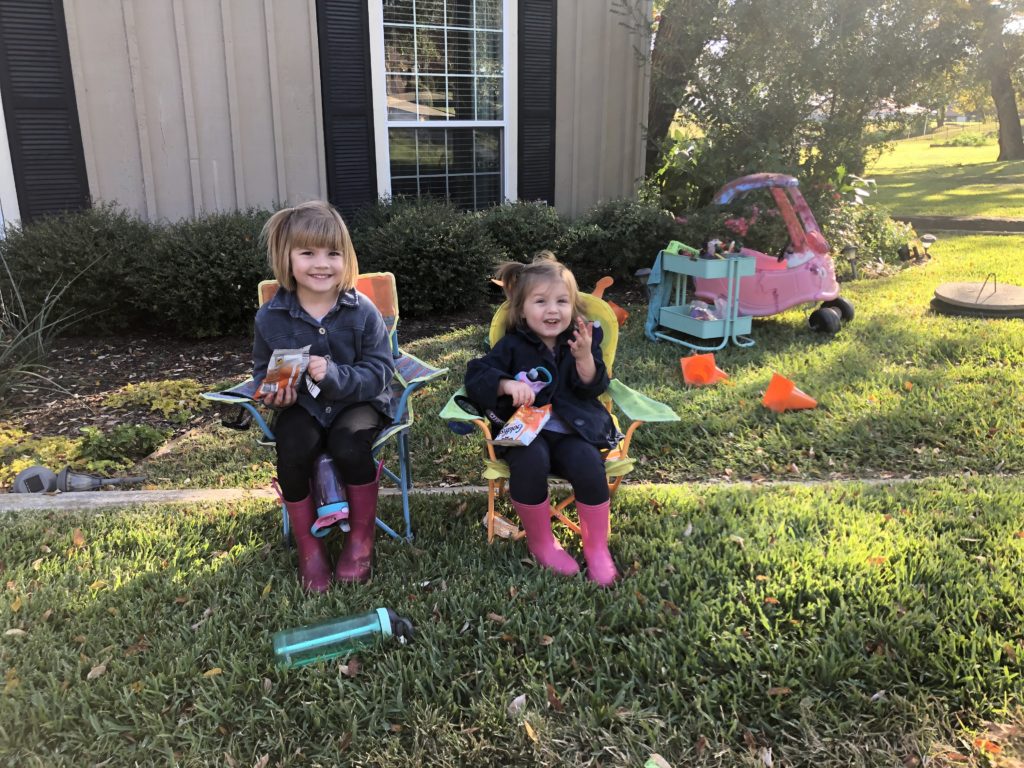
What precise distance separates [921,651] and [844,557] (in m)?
0.50

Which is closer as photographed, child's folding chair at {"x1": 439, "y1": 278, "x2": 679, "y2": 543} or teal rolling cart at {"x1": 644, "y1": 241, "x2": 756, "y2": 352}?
child's folding chair at {"x1": 439, "y1": 278, "x2": 679, "y2": 543}

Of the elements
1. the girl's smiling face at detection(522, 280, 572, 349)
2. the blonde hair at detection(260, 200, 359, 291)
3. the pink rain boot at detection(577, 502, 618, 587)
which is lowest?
the pink rain boot at detection(577, 502, 618, 587)

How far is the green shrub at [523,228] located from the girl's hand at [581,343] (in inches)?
156

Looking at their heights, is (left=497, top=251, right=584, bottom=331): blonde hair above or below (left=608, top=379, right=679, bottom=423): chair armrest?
above

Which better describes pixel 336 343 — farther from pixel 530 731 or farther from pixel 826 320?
pixel 826 320

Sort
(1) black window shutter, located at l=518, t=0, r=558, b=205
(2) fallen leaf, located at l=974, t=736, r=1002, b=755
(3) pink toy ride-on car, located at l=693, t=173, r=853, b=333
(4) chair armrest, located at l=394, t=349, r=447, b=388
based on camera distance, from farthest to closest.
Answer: (1) black window shutter, located at l=518, t=0, r=558, b=205 < (3) pink toy ride-on car, located at l=693, t=173, r=853, b=333 < (4) chair armrest, located at l=394, t=349, r=447, b=388 < (2) fallen leaf, located at l=974, t=736, r=1002, b=755

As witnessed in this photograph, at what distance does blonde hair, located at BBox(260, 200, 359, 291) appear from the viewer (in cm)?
282

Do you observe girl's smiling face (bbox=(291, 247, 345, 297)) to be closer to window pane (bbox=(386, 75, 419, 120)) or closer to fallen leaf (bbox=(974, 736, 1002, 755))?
fallen leaf (bbox=(974, 736, 1002, 755))

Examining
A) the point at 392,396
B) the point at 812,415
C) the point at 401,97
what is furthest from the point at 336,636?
the point at 401,97

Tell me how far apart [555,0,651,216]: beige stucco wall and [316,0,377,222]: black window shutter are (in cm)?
205

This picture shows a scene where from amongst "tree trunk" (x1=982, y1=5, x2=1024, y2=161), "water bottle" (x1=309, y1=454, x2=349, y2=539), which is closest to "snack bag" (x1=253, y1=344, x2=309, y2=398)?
"water bottle" (x1=309, y1=454, x2=349, y2=539)

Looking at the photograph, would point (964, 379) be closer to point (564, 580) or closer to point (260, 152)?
point (564, 580)

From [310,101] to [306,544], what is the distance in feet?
15.9

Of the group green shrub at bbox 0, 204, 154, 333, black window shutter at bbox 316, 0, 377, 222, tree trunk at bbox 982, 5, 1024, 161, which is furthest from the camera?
tree trunk at bbox 982, 5, 1024, 161
